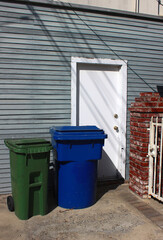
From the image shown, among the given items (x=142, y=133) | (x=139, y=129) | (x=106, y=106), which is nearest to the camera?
(x=142, y=133)

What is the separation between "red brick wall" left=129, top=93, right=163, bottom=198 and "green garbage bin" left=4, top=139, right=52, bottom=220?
163 cm

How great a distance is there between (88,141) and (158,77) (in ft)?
8.65

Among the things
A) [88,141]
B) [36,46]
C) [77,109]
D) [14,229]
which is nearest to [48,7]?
[36,46]

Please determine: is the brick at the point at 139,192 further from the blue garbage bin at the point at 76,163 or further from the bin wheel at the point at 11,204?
the bin wheel at the point at 11,204

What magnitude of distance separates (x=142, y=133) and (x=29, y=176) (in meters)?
1.97

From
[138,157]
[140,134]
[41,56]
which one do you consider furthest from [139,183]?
[41,56]

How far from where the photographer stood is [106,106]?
199 inches

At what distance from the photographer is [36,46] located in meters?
4.45

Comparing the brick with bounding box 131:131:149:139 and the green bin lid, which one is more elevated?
the brick with bounding box 131:131:149:139

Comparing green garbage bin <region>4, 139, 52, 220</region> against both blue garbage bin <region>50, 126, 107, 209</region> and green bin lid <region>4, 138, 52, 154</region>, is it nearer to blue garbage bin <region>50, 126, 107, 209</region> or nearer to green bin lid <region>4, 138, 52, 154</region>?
green bin lid <region>4, 138, 52, 154</region>

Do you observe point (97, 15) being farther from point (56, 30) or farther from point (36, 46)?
point (36, 46)

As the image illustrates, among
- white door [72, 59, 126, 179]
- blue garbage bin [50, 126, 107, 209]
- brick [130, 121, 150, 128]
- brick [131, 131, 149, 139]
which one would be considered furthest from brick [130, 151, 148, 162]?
blue garbage bin [50, 126, 107, 209]

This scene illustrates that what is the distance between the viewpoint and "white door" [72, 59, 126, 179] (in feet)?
16.1

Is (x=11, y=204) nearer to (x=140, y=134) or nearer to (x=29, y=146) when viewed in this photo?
(x=29, y=146)
